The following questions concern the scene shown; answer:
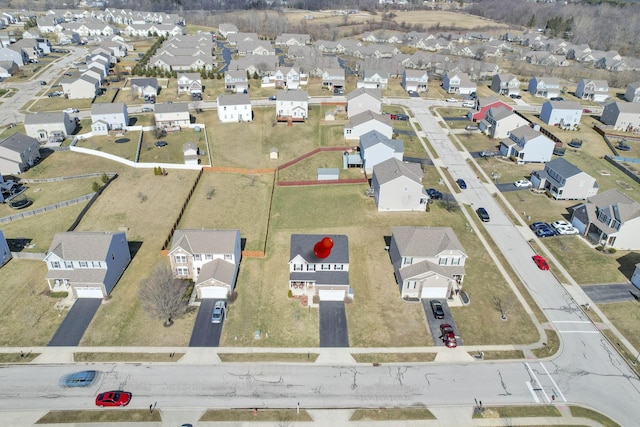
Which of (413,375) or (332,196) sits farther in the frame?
(332,196)

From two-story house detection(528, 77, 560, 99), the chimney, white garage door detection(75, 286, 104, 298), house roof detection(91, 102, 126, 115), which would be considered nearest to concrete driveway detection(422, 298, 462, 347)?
the chimney

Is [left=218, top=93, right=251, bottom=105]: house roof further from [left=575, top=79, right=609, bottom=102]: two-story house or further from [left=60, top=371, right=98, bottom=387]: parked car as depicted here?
[left=575, top=79, right=609, bottom=102]: two-story house

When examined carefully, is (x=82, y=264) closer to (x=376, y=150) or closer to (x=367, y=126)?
(x=376, y=150)

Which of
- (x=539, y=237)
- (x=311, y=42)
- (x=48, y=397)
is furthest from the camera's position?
(x=311, y=42)

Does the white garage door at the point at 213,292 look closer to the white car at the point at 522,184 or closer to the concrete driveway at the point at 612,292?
the concrete driveway at the point at 612,292

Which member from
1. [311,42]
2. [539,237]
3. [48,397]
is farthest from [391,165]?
[311,42]

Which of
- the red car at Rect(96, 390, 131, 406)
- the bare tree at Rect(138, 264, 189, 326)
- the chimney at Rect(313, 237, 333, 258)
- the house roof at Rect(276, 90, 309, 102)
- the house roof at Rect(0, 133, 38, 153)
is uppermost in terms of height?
the house roof at Rect(276, 90, 309, 102)

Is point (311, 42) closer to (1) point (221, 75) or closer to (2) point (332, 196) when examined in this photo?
(1) point (221, 75)
